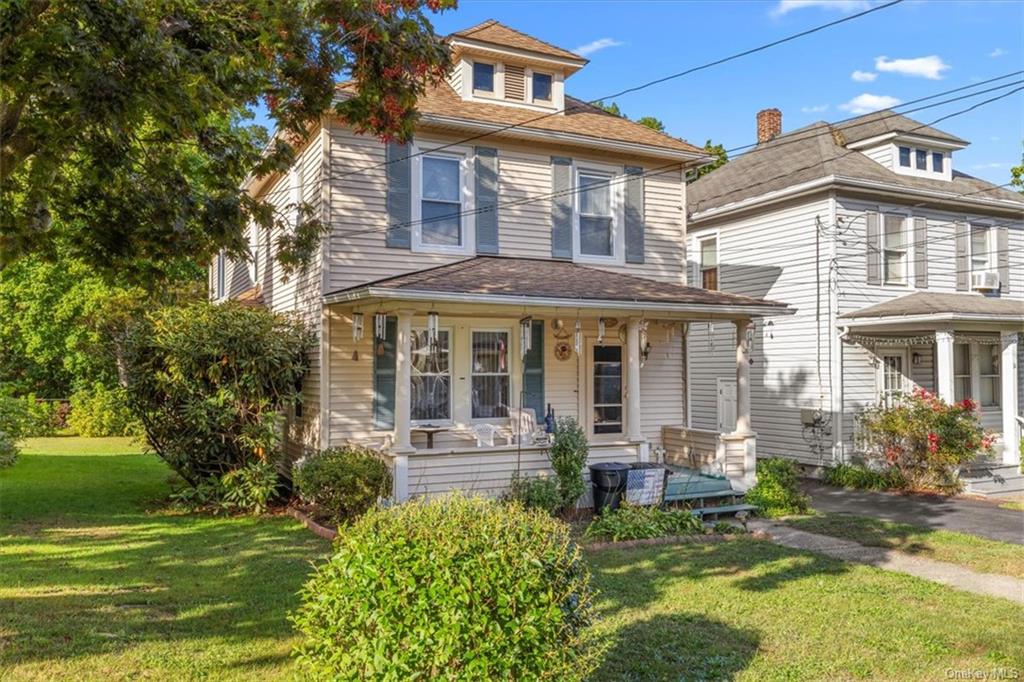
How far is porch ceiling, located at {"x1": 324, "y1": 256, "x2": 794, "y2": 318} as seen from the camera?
9.73 metres

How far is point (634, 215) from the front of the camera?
13.2 m

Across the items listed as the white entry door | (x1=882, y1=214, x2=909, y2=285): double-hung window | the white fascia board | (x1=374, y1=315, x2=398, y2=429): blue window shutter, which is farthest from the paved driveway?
(x1=374, y1=315, x2=398, y2=429): blue window shutter

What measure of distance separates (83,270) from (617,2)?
66.3 ft

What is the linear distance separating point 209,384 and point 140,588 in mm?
4709

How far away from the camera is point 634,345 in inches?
450

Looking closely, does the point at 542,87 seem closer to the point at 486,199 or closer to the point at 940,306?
the point at 486,199

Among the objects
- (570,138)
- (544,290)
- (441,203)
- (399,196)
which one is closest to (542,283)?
(544,290)

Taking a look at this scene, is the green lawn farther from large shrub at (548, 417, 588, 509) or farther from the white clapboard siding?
the white clapboard siding

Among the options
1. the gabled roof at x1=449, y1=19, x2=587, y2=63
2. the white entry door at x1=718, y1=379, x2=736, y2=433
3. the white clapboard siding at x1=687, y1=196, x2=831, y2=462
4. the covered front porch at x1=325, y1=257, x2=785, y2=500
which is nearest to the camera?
the covered front porch at x1=325, y1=257, x2=785, y2=500

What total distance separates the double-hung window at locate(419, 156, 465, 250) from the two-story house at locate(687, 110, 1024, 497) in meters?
7.86

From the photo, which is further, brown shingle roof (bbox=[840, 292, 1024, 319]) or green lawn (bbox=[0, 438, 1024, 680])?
brown shingle roof (bbox=[840, 292, 1024, 319])

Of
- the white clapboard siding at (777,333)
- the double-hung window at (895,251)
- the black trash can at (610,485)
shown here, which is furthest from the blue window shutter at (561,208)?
the double-hung window at (895,251)

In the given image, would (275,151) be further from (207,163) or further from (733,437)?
(733,437)

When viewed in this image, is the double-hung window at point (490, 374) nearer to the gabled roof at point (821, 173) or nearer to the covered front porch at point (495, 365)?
the covered front porch at point (495, 365)
